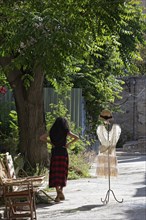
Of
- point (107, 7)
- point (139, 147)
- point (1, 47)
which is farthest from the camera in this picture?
point (139, 147)

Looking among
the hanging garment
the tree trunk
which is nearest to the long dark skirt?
the hanging garment

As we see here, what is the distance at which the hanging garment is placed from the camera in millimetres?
12375

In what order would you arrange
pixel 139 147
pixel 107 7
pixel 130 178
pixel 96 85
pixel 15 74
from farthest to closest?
pixel 139 147 < pixel 96 85 < pixel 130 178 < pixel 15 74 < pixel 107 7

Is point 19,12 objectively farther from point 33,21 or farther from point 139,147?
point 139,147

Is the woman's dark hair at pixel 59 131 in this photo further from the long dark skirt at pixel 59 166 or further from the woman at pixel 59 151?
the long dark skirt at pixel 59 166

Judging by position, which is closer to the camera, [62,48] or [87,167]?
[62,48]

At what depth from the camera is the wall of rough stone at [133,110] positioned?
34.9 meters

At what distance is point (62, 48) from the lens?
34.8 ft

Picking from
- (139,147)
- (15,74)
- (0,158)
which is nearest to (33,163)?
(15,74)

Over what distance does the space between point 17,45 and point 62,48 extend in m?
0.77

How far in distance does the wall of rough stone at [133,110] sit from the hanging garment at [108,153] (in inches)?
879

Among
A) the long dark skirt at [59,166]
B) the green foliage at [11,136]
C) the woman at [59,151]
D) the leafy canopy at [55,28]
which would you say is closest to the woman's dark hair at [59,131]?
the woman at [59,151]

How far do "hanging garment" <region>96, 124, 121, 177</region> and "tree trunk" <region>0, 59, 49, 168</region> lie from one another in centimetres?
278

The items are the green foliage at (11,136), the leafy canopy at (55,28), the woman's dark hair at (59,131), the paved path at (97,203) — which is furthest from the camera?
the green foliage at (11,136)
